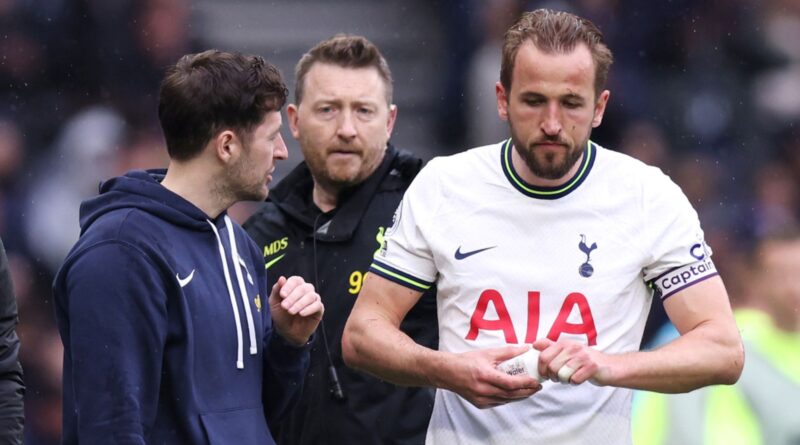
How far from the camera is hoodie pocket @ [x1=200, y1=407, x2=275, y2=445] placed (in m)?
3.07

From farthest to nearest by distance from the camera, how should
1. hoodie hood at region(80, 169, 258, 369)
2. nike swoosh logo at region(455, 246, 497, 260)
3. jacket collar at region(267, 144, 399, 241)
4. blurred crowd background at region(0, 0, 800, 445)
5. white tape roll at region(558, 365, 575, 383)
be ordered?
blurred crowd background at region(0, 0, 800, 445) → jacket collar at region(267, 144, 399, 241) → nike swoosh logo at region(455, 246, 497, 260) → hoodie hood at region(80, 169, 258, 369) → white tape roll at region(558, 365, 575, 383)

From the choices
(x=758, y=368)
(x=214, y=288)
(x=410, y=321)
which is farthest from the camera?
(x=758, y=368)

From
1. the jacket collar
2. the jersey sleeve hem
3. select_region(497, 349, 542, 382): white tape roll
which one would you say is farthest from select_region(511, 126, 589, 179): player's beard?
the jacket collar

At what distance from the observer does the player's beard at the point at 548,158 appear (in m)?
3.36

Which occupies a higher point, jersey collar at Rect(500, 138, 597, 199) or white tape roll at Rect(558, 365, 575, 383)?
jersey collar at Rect(500, 138, 597, 199)

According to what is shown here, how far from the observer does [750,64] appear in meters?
7.39

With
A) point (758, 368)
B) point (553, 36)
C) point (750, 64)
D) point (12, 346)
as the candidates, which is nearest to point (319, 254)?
point (12, 346)

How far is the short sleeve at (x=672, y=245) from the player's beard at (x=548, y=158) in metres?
0.23

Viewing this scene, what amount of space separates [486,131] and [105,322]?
4337mm

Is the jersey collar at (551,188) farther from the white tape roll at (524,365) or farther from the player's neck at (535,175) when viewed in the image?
the white tape roll at (524,365)

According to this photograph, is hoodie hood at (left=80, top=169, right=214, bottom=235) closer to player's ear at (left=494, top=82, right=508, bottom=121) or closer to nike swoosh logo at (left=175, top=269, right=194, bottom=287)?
nike swoosh logo at (left=175, top=269, right=194, bottom=287)

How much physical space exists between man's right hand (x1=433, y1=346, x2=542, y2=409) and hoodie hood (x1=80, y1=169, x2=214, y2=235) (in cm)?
71

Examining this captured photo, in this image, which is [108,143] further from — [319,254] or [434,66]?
[319,254]

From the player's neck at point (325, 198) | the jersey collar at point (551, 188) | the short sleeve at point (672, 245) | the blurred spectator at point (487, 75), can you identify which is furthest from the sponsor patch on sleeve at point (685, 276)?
the blurred spectator at point (487, 75)
